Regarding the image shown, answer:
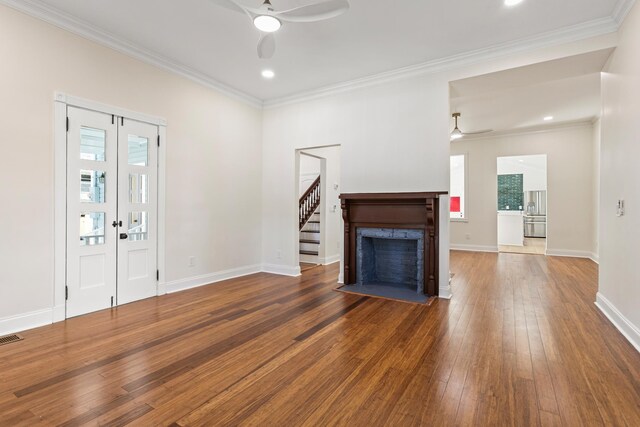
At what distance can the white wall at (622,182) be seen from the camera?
2.78 m

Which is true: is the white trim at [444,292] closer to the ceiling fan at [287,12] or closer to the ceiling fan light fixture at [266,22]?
the ceiling fan at [287,12]

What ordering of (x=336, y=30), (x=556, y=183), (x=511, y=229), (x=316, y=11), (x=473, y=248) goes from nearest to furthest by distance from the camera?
(x=316, y=11)
(x=336, y=30)
(x=556, y=183)
(x=473, y=248)
(x=511, y=229)

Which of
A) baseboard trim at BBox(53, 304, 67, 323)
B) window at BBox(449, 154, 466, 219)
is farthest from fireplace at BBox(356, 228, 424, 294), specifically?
window at BBox(449, 154, 466, 219)

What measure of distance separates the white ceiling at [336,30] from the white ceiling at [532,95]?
1.56 feet

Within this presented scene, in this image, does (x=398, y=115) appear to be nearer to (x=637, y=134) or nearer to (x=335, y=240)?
(x=637, y=134)

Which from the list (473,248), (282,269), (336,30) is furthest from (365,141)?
(473,248)

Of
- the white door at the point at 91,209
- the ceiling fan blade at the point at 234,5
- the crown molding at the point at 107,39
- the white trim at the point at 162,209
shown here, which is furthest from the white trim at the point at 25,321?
the ceiling fan blade at the point at 234,5

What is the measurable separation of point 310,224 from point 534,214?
9480mm

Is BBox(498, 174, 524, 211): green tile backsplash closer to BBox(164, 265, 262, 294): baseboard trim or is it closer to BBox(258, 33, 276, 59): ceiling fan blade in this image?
BBox(164, 265, 262, 294): baseboard trim

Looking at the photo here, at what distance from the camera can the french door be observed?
11.3 ft

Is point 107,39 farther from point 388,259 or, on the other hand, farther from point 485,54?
point 388,259

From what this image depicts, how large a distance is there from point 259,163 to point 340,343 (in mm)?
4014

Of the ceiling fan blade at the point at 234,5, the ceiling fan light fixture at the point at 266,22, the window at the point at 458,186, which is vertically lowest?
the window at the point at 458,186

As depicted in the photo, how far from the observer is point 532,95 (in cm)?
559
